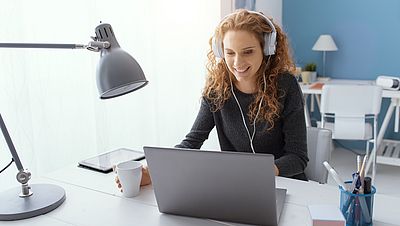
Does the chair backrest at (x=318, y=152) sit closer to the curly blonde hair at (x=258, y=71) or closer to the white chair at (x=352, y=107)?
the curly blonde hair at (x=258, y=71)

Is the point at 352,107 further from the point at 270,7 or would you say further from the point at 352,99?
the point at 270,7

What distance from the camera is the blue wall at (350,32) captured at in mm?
3605

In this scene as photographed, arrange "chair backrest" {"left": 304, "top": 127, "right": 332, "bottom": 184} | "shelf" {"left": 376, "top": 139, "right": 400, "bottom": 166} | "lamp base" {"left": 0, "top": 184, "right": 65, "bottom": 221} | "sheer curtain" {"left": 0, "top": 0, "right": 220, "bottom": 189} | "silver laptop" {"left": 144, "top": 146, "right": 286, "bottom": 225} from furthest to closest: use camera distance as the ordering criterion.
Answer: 1. "shelf" {"left": 376, "top": 139, "right": 400, "bottom": 166}
2. "sheer curtain" {"left": 0, "top": 0, "right": 220, "bottom": 189}
3. "chair backrest" {"left": 304, "top": 127, "right": 332, "bottom": 184}
4. "lamp base" {"left": 0, "top": 184, "right": 65, "bottom": 221}
5. "silver laptop" {"left": 144, "top": 146, "right": 286, "bottom": 225}

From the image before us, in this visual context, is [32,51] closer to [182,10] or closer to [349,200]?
[182,10]

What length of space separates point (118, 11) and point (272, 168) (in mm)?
1482

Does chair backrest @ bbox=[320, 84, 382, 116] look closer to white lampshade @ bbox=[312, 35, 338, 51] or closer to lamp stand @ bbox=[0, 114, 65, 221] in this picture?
white lampshade @ bbox=[312, 35, 338, 51]

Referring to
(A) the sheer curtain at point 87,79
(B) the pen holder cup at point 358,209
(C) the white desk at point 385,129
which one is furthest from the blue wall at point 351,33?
(B) the pen holder cup at point 358,209

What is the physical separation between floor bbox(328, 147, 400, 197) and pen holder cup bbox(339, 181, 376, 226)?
6.65 feet

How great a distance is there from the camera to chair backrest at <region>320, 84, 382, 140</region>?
2.85m

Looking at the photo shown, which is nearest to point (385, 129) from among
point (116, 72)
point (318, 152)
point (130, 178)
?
point (318, 152)

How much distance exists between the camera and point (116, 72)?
39.4 inches

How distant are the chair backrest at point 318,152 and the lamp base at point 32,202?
0.87 m

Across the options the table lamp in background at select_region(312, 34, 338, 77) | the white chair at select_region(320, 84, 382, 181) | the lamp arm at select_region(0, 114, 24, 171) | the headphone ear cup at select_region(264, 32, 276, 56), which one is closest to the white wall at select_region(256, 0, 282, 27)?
the table lamp in background at select_region(312, 34, 338, 77)

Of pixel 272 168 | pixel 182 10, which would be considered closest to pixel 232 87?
pixel 272 168
